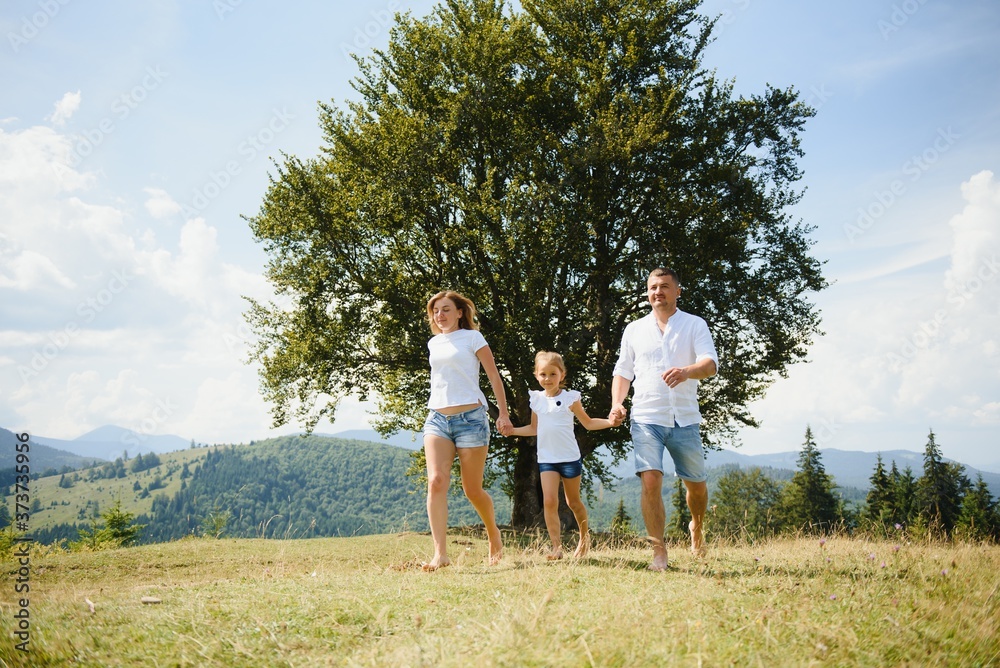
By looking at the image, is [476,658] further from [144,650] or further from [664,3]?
[664,3]

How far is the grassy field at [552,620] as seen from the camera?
3312mm

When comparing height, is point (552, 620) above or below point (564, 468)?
below

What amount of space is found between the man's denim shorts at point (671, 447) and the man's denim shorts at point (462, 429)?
1.58 m

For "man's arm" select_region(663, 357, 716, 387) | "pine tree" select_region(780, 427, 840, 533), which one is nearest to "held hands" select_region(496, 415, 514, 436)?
"man's arm" select_region(663, 357, 716, 387)

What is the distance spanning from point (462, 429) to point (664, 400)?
211 centimetres

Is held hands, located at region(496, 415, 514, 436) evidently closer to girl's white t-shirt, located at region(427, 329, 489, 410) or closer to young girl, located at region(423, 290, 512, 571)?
young girl, located at region(423, 290, 512, 571)

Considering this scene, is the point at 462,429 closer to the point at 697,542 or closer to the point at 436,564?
the point at 436,564

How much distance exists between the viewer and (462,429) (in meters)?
6.72

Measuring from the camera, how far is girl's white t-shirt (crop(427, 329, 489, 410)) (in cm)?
671

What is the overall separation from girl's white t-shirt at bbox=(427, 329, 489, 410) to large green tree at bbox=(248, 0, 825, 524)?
9784 mm

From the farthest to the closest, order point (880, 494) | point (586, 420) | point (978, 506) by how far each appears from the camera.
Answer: point (880, 494), point (978, 506), point (586, 420)

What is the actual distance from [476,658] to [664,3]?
63.1 ft

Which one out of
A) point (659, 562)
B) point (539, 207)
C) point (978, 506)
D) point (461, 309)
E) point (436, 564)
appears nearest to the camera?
point (659, 562)

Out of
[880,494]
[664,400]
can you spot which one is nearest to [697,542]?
[664,400]
